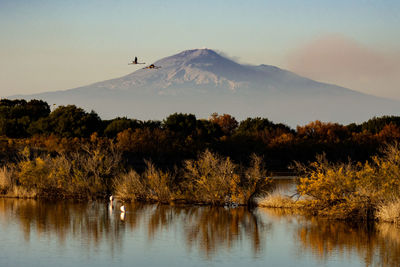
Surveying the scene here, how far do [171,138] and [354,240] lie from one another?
52.5 m

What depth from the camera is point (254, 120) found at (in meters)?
116

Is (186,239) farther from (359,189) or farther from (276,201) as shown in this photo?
(276,201)

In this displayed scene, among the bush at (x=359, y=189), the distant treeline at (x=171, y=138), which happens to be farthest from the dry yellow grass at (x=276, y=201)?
the distant treeline at (x=171, y=138)

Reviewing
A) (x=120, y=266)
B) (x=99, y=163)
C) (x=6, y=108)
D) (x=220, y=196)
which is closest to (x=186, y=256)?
(x=120, y=266)

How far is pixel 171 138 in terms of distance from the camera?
7706cm

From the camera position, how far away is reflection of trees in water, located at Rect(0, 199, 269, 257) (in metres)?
26.1

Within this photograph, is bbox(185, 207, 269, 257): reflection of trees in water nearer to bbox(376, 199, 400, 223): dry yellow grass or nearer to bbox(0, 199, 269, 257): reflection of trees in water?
bbox(0, 199, 269, 257): reflection of trees in water

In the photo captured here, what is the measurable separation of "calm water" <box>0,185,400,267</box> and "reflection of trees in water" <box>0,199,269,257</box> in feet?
0.13

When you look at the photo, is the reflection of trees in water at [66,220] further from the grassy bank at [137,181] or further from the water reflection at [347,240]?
the water reflection at [347,240]

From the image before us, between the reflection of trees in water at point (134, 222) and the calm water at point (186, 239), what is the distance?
4 cm

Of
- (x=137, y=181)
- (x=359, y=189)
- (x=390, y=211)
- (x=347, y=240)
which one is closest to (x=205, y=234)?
(x=347, y=240)

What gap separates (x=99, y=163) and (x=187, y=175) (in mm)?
7317

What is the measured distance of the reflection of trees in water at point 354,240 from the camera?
74.4 feet

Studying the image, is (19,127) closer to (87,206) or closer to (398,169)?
(87,206)
